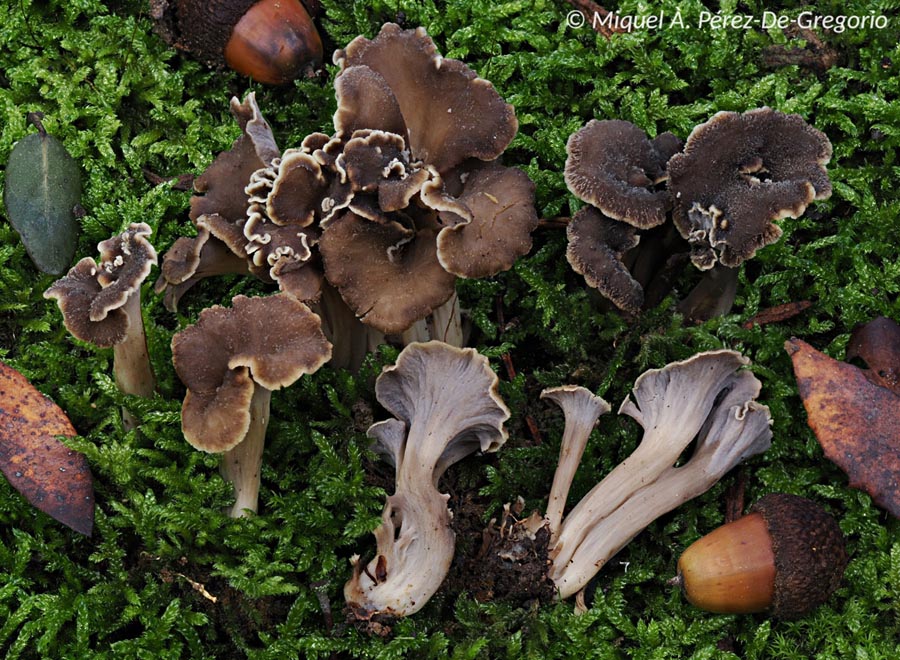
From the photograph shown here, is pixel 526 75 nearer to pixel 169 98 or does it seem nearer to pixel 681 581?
pixel 169 98

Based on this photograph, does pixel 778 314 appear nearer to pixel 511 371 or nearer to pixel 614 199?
pixel 614 199

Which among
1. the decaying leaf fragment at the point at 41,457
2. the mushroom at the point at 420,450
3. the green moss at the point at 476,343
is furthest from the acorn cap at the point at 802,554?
the decaying leaf fragment at the point at 41,457

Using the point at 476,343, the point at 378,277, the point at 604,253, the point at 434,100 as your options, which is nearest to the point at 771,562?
the point at 604,253

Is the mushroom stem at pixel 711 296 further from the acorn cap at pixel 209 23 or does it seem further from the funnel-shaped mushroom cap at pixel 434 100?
the acorn cap at pixel 209 23

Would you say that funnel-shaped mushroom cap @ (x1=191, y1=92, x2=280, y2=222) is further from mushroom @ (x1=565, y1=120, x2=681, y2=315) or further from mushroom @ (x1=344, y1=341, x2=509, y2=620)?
mushroom @ (x1=565, y1=120, x2=681, y2=315)

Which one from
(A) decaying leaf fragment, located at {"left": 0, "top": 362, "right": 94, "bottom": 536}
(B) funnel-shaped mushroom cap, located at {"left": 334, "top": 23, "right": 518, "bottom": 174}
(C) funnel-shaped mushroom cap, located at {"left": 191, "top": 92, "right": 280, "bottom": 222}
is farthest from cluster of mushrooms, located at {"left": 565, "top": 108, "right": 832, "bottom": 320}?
(A) decaying leaf fragment, located at {"left": 0, "top": 362, "right": 94, "bottom": 536}

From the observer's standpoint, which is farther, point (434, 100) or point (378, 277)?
point (434, 100)
